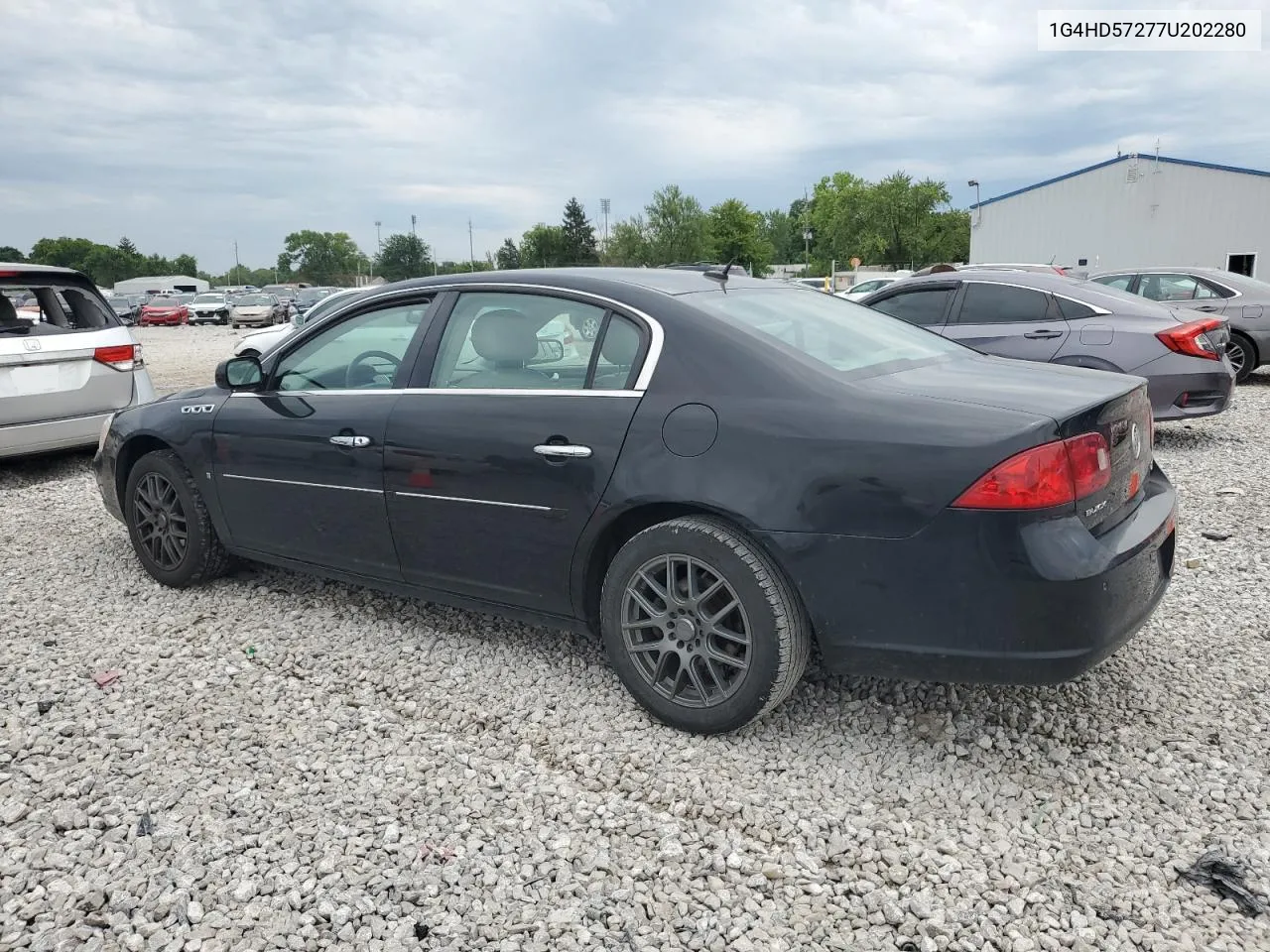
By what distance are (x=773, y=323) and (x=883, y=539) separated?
975 mm

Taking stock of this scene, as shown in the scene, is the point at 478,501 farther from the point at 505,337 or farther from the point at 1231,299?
the point at 1231,299

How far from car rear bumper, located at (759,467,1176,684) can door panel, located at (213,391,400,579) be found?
1.70 m

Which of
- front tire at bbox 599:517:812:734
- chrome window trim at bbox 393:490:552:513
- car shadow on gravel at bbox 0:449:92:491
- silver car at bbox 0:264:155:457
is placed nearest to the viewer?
front tire at bbox 599:517:812:734

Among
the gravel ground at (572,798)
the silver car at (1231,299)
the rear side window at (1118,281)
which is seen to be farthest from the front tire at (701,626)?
the rear side window at (1118,281)

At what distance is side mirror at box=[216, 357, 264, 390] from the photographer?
168 inches

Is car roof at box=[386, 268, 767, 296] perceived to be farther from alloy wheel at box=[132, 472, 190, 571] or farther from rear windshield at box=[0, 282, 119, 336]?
rear windshield at box=[0, 282, 119, 336]

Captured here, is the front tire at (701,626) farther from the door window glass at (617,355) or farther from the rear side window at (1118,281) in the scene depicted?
the rear side window at (1118,281)

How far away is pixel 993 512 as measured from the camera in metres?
2.59

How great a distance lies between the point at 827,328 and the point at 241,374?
254 centimetres

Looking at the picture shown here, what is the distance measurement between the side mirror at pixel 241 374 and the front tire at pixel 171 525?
55cm

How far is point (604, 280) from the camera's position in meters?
3.52

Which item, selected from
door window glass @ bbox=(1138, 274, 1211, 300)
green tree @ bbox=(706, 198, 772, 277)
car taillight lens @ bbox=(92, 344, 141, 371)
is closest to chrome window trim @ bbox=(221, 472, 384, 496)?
car taillight lens @ bbox=(92, 344, 141, 371)

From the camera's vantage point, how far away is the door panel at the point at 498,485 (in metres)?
3.23

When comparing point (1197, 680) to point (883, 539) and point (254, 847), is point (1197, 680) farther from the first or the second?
point (254, 847)
